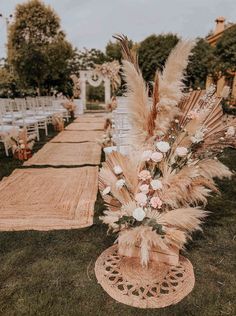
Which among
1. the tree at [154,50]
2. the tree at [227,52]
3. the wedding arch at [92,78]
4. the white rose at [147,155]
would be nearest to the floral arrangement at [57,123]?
the wedding arch at [92,78]

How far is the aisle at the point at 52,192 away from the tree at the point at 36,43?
19.9 ft

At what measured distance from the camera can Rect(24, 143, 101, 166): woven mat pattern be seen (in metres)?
4.76

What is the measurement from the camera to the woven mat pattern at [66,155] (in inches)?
187

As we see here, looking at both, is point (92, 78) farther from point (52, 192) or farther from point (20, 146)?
point (52, 192)

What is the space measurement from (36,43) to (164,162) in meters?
10.8

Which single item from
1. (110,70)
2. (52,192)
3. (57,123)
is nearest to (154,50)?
(110,70)

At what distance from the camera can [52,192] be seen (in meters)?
3.39

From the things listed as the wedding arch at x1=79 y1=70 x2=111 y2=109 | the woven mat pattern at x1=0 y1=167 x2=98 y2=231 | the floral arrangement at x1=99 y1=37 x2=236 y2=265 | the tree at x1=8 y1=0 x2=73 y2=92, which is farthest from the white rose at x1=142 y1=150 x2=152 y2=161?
the wedding arch at x1=79 y1=70 x2=111 y2=109

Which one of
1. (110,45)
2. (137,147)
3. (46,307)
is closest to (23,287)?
(46,307)

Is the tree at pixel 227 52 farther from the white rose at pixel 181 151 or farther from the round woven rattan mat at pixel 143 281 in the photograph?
the round woven rattan mat at pixel 143 281

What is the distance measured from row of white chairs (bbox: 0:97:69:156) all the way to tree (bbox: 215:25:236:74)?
7.39 m

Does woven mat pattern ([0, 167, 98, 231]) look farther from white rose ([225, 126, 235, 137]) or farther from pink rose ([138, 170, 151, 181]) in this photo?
white rose ([225, 126, 235, 137])

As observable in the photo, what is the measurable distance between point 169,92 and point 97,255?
1353 mm

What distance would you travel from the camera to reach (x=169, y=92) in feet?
5.06
